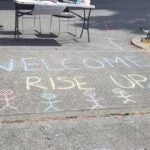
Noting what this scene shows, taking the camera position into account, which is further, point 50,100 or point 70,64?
point 70,64

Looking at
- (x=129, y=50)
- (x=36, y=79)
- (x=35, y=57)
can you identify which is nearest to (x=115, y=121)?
(x=36, y=79)

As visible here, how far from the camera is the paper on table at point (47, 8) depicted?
31.3 ft

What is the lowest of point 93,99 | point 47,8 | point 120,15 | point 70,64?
point 93,99

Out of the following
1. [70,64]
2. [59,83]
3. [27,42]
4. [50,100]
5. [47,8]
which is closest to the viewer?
[50,100]

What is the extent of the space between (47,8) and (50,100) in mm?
3799

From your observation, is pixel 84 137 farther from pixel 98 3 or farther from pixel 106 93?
pixel 98 3

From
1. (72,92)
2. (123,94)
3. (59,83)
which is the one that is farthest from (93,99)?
(59,83)

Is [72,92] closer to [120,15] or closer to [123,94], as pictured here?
[123,94]

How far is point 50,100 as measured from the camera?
249 inches

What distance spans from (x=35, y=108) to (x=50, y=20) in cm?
742

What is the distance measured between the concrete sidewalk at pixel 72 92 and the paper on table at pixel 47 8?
742 mm

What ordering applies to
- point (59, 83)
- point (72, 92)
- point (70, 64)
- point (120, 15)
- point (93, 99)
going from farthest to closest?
point (120, 15) < point (70, 64) < point (59, 83) < point (72, 92) < point (93, 99)

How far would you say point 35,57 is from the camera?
8586 mm

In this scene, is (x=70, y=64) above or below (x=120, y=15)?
below
